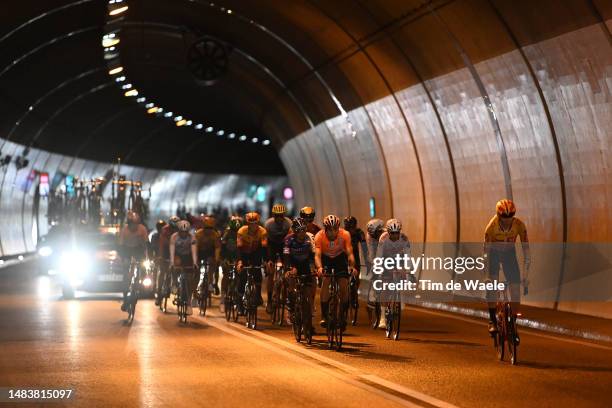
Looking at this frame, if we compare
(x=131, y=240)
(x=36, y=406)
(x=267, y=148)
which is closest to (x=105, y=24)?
(x=131, y=240)

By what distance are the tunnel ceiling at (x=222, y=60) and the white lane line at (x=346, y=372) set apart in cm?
636

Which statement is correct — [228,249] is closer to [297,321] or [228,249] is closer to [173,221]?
[173,221]

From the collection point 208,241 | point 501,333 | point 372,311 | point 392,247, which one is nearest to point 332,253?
point 392,247

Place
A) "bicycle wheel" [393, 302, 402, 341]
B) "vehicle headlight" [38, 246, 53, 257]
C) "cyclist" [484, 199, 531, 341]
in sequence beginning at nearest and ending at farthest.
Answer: "cyclist" [484, 199, 531, 341] < "bicycle wheel" [393, 302, 402, 341] < "vehicle headlight" [38, 246, 53, 257]

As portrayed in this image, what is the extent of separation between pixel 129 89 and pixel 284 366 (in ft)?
128

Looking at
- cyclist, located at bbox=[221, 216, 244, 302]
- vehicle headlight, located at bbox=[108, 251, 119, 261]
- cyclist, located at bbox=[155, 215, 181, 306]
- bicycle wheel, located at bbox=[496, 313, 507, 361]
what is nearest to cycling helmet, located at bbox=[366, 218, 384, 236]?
cyclist, located at bbox=[221, 216, 244, 302]

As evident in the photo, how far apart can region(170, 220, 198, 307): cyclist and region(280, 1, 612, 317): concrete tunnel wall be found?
5943 millimetres

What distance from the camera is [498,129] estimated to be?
23.4 metres

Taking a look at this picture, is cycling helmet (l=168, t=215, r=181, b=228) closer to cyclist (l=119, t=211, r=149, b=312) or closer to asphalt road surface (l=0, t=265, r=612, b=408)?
cyclist (l=119, t=211, r=149, b=312)

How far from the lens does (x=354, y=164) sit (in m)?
35.9

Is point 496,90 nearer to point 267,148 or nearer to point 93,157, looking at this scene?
point 93,157

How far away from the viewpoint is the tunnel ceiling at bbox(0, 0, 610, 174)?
23578 mm

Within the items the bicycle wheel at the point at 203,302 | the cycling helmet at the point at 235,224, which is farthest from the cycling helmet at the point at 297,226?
the cycling helmet at the point at 235,224

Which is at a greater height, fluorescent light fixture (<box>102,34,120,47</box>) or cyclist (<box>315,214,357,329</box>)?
fluorescent light fixture (<box>102,34,120,47</box>)
